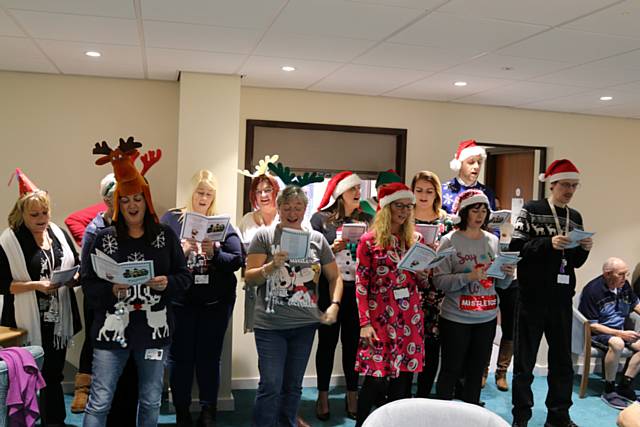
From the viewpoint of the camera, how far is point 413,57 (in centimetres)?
347

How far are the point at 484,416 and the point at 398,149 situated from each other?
3.54 metres

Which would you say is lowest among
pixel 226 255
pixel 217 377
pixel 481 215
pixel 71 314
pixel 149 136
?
pixel 217 377

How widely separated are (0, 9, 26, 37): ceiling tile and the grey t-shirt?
5.40 feet

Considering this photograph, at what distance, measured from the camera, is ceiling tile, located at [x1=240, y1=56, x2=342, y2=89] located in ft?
12.1

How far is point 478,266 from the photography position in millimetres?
3201

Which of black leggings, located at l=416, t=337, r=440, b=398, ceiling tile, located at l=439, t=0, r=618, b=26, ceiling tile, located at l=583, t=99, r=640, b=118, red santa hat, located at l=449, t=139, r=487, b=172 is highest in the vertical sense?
ceiling tile, located at l=583, t=99, r=640, b=118

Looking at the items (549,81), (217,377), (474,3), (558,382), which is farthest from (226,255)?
(549,81)

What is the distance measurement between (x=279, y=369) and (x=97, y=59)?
7.71 feet

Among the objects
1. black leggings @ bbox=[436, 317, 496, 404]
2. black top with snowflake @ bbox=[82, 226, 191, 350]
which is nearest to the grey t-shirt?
black top with snowflake @ bbox=[82, 226, 191, 350]

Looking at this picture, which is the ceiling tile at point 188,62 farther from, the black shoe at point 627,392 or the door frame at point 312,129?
the black shoe at point 627,392

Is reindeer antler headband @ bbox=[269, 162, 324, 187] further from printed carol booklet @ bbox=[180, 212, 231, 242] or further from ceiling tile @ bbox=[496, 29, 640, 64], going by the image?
ceiling tile @ bbox=[496, 29, 640, 64]

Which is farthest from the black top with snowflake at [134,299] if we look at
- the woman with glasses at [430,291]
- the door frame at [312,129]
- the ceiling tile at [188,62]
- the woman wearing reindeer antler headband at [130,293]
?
the door frame at [312,129]

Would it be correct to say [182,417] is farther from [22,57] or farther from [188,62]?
[22,57]

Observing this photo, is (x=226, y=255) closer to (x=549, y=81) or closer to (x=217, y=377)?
(x=217, y=377)
